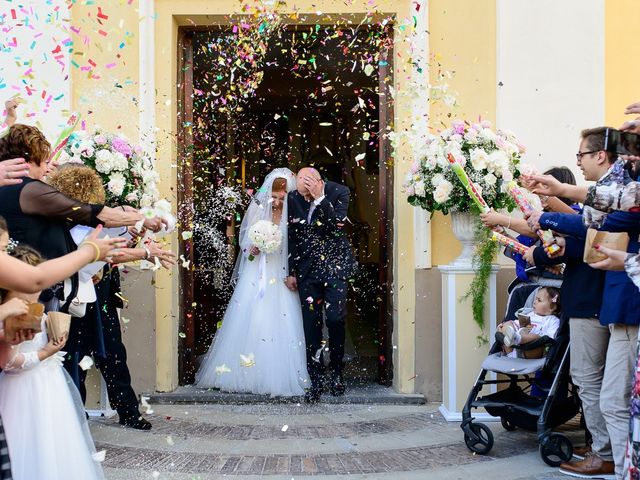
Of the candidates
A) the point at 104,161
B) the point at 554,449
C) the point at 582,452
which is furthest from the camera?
the point at 104,161

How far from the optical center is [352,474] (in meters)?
4.64

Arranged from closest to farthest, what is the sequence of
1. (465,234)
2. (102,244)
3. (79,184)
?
1. (102,244)
2. (79,184)
3. (465,234)

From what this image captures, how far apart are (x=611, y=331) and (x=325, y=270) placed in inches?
116

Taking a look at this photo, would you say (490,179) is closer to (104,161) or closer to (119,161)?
(119,161)

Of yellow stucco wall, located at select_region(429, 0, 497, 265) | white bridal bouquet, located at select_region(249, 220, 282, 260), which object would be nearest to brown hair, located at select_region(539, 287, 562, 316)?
yellow stucco wall, located at select_region(429, 0, 497, 265)

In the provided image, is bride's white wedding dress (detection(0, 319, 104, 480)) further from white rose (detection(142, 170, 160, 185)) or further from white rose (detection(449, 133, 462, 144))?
white rose (detection(449, 133, 462, 144))

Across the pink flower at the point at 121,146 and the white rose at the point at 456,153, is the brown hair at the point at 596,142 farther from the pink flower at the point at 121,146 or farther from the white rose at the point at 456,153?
the pink flower at the point at 121,146

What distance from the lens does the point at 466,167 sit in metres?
5.75

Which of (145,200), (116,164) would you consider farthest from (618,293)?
(116,164)

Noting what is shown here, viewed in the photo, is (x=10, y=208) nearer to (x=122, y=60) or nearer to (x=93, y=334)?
(x=93, y=334)

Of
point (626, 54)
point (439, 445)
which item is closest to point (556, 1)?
point (626, 54)

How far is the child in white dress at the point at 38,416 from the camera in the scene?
130 inches

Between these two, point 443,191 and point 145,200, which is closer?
point 443,191

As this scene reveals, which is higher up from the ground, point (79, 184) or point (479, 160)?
point (479, 160)
